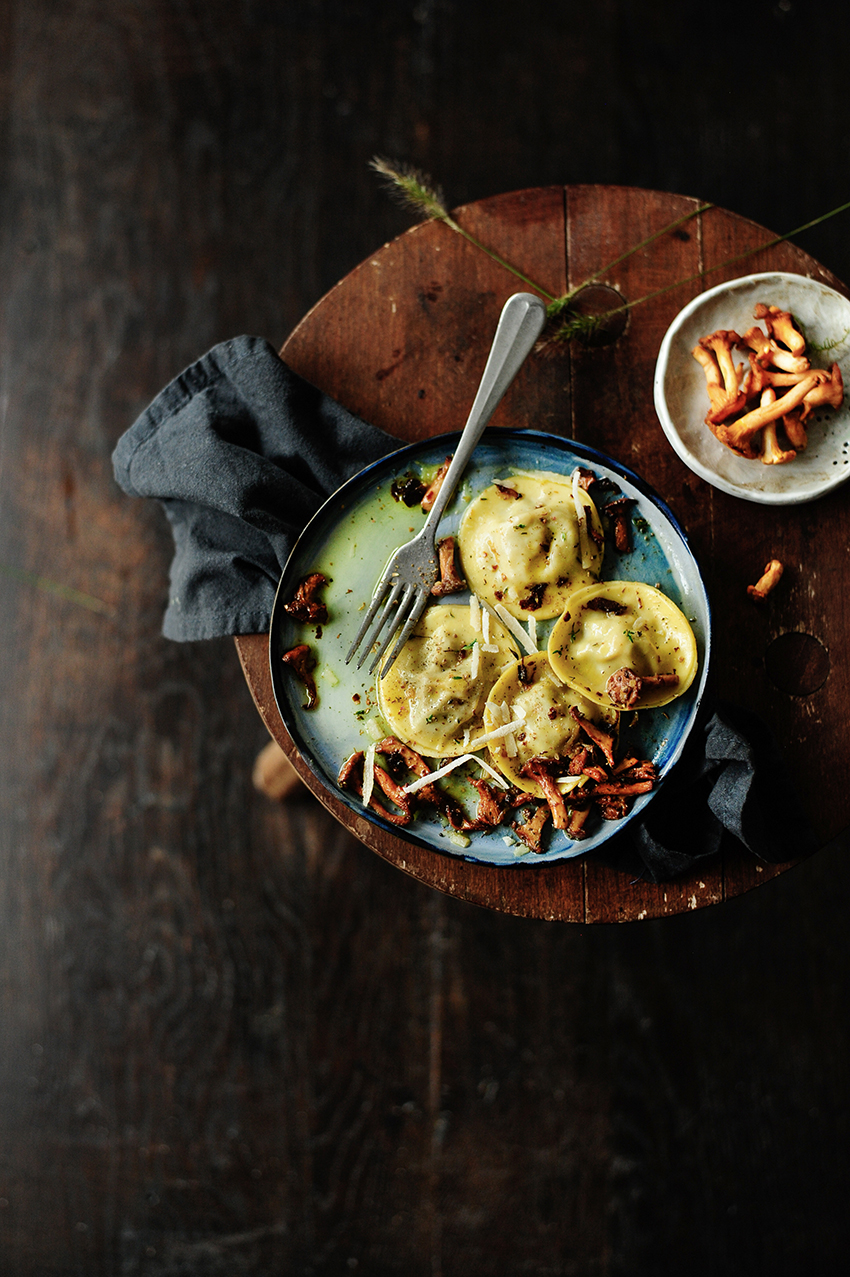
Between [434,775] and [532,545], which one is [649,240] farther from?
[434,775]

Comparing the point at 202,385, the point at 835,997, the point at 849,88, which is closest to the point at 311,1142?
the point at 835,997

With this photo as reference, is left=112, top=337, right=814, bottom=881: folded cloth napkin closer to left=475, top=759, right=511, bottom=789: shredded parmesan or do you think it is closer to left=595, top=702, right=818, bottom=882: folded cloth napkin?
left=595, top=702, right=818, bottom=882: folded cloth napkin

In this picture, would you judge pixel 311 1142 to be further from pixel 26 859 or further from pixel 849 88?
pixel 849 88

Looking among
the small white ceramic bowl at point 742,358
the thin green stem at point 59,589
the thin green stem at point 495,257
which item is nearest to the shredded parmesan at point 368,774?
the small white ceramic bowl at point 742,358

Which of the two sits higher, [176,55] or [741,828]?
[176,55]

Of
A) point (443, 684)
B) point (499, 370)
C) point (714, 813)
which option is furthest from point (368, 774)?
point (499, 370)

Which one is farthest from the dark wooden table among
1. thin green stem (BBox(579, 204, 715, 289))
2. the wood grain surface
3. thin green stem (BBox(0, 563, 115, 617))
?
thin green stem (BBox(0, 563, 115, 617))
